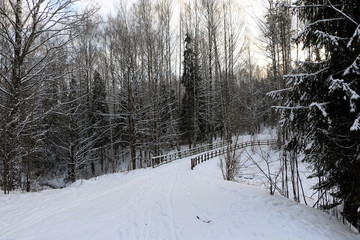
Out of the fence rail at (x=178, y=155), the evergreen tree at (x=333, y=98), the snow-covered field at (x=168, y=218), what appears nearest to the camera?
the evergreen tree at (x=333, y=98)

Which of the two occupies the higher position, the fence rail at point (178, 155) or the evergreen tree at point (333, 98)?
the evergreen tree at point (333, 98)

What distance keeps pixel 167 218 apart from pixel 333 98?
420cm

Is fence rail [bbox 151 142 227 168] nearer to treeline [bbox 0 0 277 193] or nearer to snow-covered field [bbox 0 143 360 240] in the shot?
treeline [bbox 0 0 277 193]

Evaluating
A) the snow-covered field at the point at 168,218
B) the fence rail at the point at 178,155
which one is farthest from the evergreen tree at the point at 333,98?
the fence rail at the point at 178,155

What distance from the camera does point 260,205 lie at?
4715 mm

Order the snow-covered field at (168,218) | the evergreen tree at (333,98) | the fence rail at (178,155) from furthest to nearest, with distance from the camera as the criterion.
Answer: the fence rail at (178,155) → the snow-covered field at (168,218) → the evergreen tree at (333,98)

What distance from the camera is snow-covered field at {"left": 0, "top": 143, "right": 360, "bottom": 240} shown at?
11.5 feet

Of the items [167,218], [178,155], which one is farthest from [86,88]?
[167,218]

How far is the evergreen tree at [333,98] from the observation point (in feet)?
10.3

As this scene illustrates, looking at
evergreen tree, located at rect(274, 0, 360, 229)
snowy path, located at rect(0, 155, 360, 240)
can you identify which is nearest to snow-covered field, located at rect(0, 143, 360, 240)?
snowy path, located at rect(0, 155, 360, 240)

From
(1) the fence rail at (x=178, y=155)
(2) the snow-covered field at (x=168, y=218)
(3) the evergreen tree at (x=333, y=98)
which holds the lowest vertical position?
(1) the fence rail at (x=178, y=155)

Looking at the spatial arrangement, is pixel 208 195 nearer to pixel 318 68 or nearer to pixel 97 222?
pixel 97 222

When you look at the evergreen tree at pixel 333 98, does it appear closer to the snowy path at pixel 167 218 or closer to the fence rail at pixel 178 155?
the snowy path at pixel 167 218

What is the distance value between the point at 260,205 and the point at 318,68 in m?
3.42
